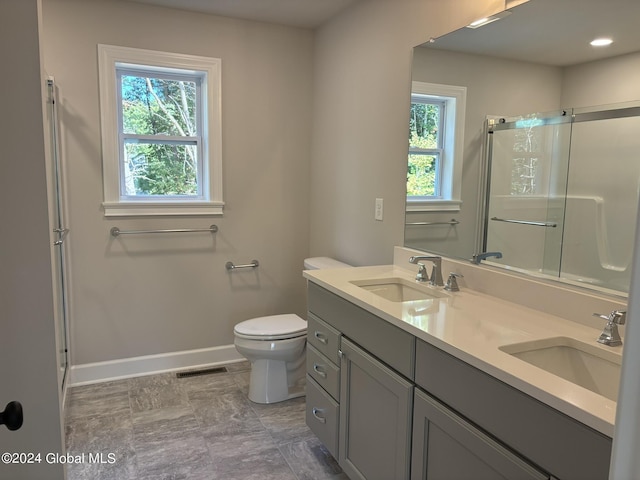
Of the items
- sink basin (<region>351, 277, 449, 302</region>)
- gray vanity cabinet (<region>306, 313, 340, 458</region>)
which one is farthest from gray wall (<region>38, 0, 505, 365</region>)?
gray vanity cabinet (<region>306, 313, 340, 458</region>)

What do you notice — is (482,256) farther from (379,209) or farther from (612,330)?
(379,209)

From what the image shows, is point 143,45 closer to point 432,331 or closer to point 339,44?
point 339,44

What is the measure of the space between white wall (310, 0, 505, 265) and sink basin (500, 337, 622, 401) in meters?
1.18

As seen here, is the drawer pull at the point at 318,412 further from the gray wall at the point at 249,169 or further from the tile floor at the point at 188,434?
the gray wall at the point at 249,169

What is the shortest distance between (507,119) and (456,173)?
349 millimetres

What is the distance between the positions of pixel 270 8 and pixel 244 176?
1.09m

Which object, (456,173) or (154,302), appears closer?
(456,173)

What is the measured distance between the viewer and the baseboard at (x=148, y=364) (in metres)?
3.04

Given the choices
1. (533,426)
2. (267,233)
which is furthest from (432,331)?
(267,233)

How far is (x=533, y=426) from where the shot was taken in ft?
3.55

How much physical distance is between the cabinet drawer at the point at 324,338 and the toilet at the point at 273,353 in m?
0.44

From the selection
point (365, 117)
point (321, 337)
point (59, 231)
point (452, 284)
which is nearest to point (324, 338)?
point (321, 337)

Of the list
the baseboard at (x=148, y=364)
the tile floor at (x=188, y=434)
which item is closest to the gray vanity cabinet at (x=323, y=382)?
the tile floor at (x=188, y=434)

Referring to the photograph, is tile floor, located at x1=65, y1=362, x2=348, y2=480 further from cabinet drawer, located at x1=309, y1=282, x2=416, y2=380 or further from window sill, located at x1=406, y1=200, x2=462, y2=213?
window sill, located at x1=406, y1=200, x2=462, y2=213
